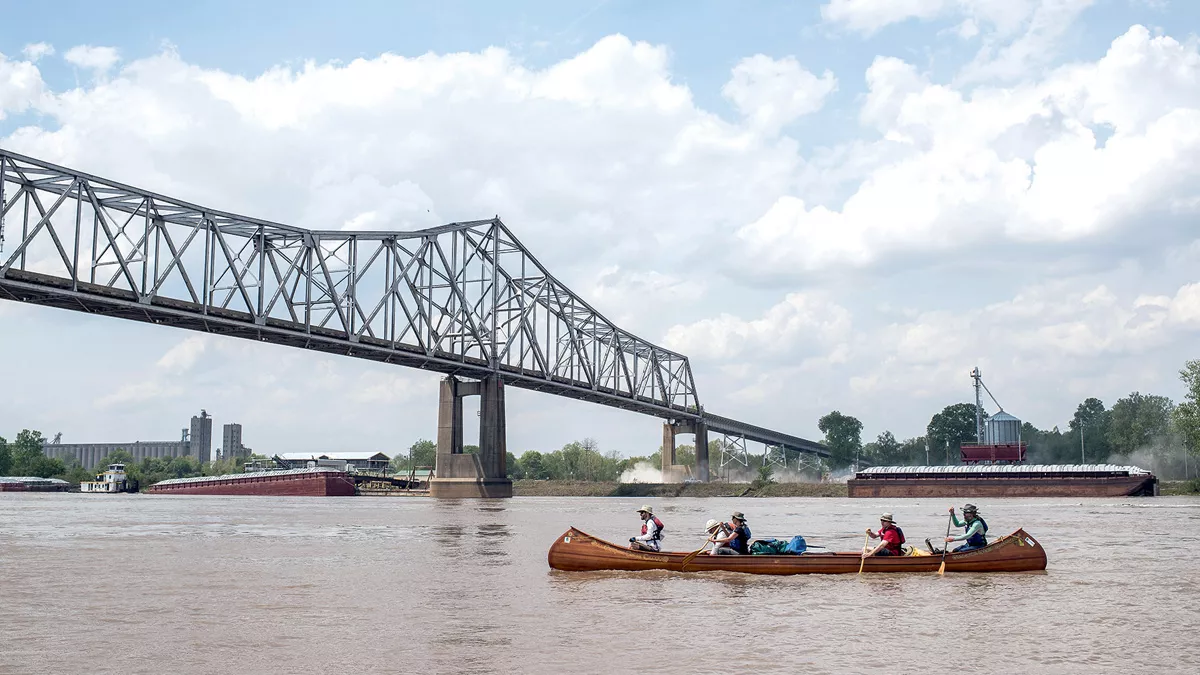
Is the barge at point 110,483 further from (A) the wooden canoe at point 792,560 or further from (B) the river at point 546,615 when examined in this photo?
(A) the wooden canoe at point 792,560

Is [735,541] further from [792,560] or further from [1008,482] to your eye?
[1008,482]

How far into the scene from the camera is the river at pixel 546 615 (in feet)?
59.7

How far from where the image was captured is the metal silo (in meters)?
156

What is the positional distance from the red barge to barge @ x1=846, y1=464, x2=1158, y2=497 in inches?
2614

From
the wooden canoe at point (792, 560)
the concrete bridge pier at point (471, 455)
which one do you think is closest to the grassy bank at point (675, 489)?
the concrete bridge pier at point (471, 455)

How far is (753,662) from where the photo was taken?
1809cm

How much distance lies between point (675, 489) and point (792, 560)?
408ft

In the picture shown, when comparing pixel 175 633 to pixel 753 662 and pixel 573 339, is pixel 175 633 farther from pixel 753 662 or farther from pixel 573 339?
pixel 573 339

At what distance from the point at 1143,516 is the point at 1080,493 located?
47969 millimetres

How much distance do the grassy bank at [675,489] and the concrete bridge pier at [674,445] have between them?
635 inches

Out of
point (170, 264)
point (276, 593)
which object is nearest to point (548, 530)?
point (276, 593)

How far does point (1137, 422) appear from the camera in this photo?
178 metres

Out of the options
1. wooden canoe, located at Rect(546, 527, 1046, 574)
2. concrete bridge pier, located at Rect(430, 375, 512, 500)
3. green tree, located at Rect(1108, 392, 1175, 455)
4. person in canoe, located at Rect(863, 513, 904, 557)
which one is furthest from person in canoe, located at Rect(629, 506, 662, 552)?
green tree, located at Rect(1108, 392, 1175, 455)

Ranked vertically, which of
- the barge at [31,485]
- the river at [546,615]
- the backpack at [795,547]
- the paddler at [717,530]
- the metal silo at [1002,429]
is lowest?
the barge at [31,485]
